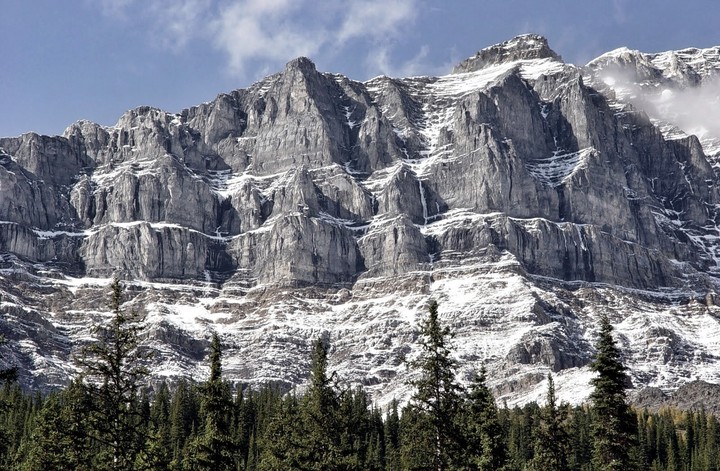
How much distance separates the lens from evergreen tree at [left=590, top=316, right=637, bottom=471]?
58188 millimetres

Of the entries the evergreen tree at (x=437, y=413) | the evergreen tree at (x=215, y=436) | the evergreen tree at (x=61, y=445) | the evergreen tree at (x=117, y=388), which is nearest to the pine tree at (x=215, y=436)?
the evergreen tree at (x=215, y=436)

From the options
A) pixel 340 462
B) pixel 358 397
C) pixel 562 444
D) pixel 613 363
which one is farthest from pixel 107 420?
pixel 358 397

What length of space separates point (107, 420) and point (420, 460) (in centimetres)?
1489

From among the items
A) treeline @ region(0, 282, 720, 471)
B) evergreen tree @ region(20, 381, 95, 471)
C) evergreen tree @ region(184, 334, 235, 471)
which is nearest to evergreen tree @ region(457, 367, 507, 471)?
treeline @ region(0, 282, 720, 471)

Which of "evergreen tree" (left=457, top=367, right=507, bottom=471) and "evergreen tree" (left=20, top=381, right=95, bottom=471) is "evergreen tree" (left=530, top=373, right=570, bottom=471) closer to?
"evergreen tree" (left=457, top=367, right=507, bottom=471)

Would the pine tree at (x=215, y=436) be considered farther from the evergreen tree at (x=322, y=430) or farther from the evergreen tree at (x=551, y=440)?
the evergreen tree at (x=551, y=440)

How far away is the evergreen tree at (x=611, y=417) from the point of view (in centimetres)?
5819

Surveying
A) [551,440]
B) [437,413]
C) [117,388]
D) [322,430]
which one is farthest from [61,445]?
[551,440]

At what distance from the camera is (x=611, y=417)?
192 feet

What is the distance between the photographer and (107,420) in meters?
41.2

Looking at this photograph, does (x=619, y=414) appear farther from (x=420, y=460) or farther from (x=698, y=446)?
(x=698, y=446)

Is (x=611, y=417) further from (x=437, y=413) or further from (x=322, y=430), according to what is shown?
(x=322, y=430)

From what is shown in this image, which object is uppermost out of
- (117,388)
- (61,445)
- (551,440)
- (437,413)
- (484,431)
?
(61,445)

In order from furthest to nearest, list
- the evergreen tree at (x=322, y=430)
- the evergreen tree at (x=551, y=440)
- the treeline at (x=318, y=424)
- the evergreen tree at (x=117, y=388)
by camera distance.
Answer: the evergreen tree at (x=551, y=440) < the evergreen tree at (x=322, y=430) < the treeline at (x=318, y=424) < the evergreen tree at (x=117, y=388)
